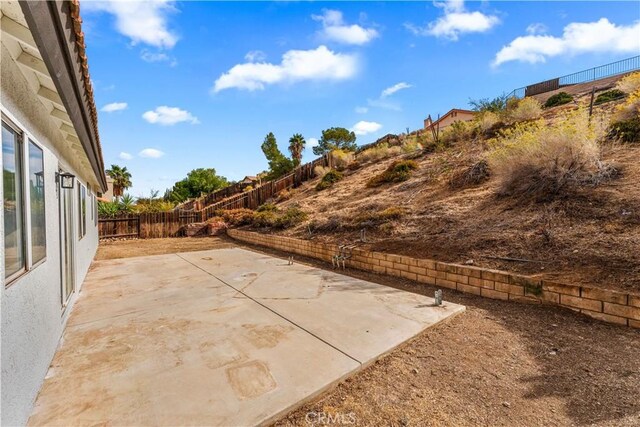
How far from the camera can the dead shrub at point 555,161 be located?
579cm

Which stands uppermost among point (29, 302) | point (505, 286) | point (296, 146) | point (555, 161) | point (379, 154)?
point (296, 146)

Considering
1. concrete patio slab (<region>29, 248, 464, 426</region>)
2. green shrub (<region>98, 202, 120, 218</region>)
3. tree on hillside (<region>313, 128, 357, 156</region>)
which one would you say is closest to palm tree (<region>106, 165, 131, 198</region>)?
green shrub (<region>98, 202, 120, 218</region>)

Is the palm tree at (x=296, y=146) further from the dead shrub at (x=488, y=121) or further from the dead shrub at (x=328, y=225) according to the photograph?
the dead shrub at (x=328, y=225)

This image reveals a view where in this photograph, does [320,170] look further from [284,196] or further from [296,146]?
[296,146]

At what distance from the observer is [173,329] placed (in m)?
3.47

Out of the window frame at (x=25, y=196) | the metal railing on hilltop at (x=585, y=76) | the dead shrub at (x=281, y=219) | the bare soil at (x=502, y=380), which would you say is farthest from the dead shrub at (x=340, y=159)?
the window frame at (x=25, y=196)

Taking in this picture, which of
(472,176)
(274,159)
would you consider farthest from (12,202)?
(274,159)

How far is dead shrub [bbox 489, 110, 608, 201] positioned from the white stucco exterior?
7.73m

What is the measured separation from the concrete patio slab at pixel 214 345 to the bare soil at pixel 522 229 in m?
1.56

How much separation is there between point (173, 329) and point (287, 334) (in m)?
1.42

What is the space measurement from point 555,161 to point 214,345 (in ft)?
23.9

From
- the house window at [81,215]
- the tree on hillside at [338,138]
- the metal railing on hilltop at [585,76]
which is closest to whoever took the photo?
the house window at [81,215]

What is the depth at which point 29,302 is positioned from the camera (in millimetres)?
2176

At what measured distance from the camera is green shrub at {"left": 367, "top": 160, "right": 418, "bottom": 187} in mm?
11586
